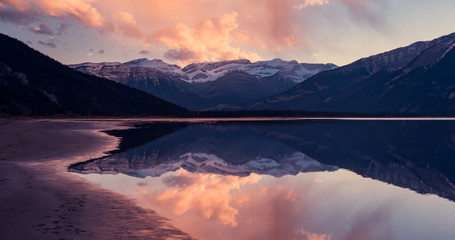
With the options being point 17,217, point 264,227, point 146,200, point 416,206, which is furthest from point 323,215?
point 17,217

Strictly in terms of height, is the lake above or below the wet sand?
below

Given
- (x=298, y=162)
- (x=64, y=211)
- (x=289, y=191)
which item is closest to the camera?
(x=64, y=211)

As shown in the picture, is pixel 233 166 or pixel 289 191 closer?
pixel 289 191

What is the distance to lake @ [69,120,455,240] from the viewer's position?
19.0 m

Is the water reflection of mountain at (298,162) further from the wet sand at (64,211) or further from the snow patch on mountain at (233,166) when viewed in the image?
the wet sand at (64,211)

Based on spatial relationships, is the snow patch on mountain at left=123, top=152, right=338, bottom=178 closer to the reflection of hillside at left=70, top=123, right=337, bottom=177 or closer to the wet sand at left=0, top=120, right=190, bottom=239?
the reflection of hillside at left=70, top=123, right=337, bottom=177

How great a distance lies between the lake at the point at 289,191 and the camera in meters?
19.0

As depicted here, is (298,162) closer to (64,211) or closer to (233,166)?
(233,166)

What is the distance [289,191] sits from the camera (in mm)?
28500

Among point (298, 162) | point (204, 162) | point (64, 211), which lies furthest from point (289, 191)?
point (298, 162)

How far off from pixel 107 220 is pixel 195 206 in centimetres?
607

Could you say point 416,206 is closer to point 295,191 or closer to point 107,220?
point 295,191

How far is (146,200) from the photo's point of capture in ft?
78.4

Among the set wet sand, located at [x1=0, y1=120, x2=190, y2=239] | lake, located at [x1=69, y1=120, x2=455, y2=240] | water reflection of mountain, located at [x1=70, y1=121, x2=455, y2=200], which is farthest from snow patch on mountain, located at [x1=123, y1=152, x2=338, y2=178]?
wet sand, located at [x1=0, y1=120, x2=190, y2=239]
